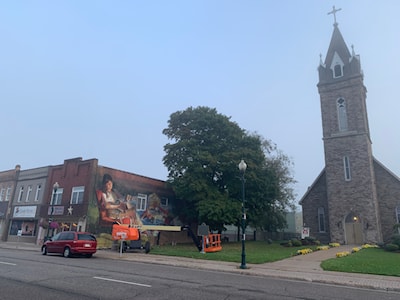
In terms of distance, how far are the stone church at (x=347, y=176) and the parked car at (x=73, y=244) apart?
24.2 m

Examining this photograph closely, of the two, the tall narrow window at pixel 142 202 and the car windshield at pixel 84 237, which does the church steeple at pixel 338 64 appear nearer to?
the tall narrow window at pixel 142 202

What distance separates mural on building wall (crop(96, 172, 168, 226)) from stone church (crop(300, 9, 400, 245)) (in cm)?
1749

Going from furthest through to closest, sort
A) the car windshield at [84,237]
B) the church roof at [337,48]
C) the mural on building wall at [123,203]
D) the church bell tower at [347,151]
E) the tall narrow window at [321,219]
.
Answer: the church roof at [337,48], the tall narrow window at [321,219], the church bell tower at [347,151], the mural on building wall at [123,203], the car windshield at [84,237]

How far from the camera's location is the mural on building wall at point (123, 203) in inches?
1181

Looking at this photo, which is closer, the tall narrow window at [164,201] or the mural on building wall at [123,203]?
the mural on building wall at [123,203]

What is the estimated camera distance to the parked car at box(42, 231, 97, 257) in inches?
730

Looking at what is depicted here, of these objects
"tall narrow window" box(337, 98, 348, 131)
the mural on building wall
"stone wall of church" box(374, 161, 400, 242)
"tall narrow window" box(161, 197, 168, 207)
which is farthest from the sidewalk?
"tall narrow window" box(337, 98, 348, 131)

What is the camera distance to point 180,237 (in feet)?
120

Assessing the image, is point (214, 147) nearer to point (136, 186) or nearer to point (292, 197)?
point (136, 186)

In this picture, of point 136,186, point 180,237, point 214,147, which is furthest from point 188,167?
→ point 180,237

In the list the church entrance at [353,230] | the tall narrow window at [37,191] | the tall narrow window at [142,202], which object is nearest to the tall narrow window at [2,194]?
the tall narrow window at [37,191]

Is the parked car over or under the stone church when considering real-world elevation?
under

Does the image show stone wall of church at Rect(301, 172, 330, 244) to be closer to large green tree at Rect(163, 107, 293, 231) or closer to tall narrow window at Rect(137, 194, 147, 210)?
large green tree at Rect(163, 107, 293, 231)

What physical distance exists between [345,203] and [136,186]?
21601 millimetres
